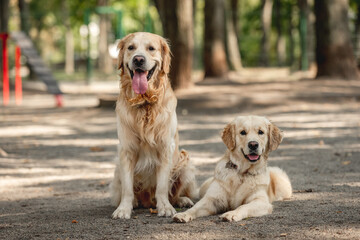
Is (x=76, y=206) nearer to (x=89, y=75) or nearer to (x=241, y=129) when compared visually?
→ (x=241, y=129)

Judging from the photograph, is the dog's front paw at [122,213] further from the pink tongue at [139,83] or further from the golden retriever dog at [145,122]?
the pink tongue at [139,83]

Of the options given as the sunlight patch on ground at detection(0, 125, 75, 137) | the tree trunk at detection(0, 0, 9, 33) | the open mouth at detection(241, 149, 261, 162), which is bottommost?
the sunlight patch on ground at detection(0, 125, 75, 137)

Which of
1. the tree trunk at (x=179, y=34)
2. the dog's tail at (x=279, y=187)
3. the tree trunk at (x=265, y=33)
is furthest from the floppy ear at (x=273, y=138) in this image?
the tree trunk at (x=265, y=33)

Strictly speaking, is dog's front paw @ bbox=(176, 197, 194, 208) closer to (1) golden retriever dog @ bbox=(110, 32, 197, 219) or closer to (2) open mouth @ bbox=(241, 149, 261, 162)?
(1) golden retriever dog @ bbox=(110, 32, 197, 219)

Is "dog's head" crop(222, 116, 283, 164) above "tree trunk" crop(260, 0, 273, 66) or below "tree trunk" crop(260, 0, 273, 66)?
below

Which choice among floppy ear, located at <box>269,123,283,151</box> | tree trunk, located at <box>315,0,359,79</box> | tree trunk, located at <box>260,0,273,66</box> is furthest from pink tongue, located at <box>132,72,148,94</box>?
tree trunk, located at <box>260,0,273,66</box>

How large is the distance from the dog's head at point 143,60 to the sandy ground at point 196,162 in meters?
1.37

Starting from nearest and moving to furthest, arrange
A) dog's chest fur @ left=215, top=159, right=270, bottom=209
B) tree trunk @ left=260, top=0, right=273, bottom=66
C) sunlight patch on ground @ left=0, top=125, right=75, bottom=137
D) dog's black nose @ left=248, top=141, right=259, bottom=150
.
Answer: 1. dog's black nose @ left=248, top=141, right=259, bottom=150
2. dog's chest fur @ left=215, top=159, right=270, bottom=209
3. sunlight patch on ground @ left=0, top=125, right=75, bottom=137
4. tree trunk @ left=260, top=0, right=273, bottom=66

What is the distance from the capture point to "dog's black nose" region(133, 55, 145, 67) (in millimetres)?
5751

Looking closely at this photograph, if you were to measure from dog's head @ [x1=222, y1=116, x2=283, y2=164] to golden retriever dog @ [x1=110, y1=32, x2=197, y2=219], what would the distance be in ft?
2.04

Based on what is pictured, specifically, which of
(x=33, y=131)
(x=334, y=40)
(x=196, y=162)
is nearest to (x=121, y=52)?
(x=196, y=162)

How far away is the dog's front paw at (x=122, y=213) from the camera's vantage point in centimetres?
564

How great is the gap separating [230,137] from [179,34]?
1115 centimetres

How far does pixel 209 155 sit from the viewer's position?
9977mm
